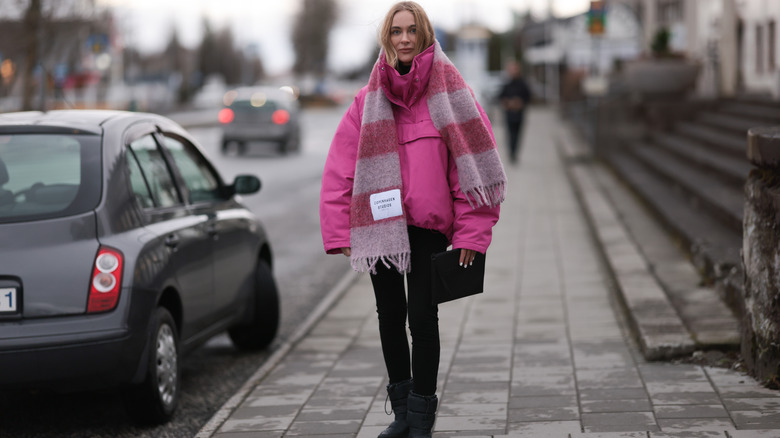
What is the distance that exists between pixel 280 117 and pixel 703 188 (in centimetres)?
2008

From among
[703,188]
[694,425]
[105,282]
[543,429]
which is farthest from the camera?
[703,188]

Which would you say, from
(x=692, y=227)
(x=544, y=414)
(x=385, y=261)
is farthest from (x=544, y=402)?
(x=692, y=227)

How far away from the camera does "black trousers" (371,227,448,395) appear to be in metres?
4.55

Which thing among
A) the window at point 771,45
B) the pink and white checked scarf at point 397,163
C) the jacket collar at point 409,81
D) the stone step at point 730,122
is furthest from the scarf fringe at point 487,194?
the window at point 771,45

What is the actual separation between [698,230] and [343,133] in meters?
5.97

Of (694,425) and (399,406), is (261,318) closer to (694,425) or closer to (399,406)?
(399,406)

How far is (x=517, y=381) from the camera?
609 cm

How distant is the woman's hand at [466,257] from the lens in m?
4.43

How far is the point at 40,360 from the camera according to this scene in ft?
16.4

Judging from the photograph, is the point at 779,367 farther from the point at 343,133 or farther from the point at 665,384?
the point at 343,133

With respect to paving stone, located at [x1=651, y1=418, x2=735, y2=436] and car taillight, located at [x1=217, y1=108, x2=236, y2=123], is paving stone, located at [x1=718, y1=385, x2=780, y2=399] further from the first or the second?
car taillight, located at [x1=217, y1=108, x2=236, y2=123]

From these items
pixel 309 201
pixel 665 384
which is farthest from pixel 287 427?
pixel 309 201

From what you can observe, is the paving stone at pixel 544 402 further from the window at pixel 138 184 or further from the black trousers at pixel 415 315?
the window at pixel 138 184

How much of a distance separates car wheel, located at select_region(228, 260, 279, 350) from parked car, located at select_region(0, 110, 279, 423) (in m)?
0.56
